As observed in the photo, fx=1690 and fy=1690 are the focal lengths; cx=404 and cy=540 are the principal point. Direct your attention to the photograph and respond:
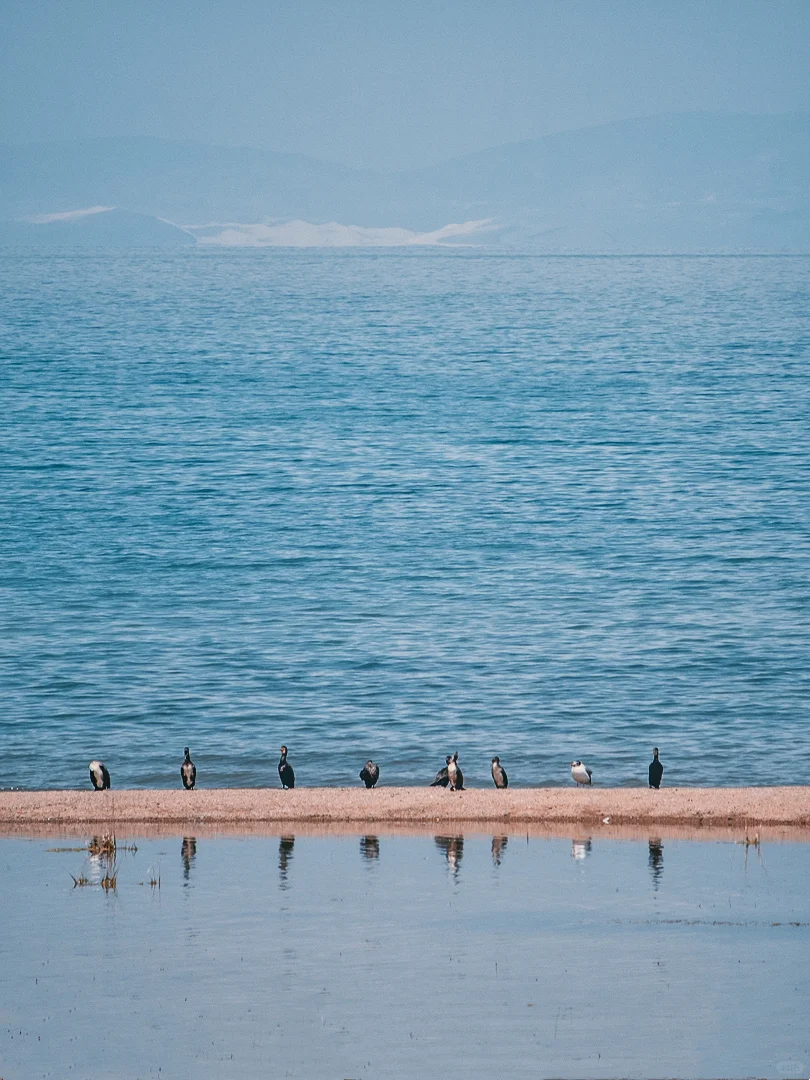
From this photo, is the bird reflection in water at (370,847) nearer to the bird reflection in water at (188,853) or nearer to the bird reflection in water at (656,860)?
the bird reflection in water at (188,853)

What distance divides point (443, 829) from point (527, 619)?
28464mm

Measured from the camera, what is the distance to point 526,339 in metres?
150

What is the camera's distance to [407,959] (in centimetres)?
2656

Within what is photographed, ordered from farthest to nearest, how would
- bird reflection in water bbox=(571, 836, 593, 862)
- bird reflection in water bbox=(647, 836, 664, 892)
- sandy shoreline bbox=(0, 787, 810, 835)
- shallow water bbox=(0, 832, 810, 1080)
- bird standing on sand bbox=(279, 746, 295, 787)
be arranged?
bird standing on sand bbox=(279, 746, 295, 787) < sandy shoreline bbox=(0, 787, 810, 835) < bird reflection in water bbox=(571, 836, 593, 862) < bird reflection in water bbox=(647, 836, 664, 892) < shallow water bbox=(0, 832, 810, 1080)

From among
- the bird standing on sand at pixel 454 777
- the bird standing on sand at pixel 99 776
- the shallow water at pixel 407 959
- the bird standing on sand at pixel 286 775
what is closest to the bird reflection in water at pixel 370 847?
the shallow water at pixel 407 959

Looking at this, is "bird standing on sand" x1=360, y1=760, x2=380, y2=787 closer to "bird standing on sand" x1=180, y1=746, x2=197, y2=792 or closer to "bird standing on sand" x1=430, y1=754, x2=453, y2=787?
"bird standing on sand" x1=430, y1=754, x2=453, y2=787

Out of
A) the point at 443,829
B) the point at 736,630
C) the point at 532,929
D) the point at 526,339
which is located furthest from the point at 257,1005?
the point at 526,339

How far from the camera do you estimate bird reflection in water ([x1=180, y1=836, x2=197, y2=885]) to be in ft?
102

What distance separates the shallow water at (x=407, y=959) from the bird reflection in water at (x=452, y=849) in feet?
0.21

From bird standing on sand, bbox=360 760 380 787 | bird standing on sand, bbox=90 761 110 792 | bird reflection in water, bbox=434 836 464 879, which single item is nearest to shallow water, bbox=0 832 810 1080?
bird reflection in water, bbox=434 836 464 879

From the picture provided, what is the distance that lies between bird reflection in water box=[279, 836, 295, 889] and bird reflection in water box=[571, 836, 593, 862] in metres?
5.42

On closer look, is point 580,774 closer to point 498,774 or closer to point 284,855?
point 498,774

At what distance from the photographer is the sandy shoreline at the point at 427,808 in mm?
34719

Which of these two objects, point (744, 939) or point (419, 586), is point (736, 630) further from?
point (744, 939)
